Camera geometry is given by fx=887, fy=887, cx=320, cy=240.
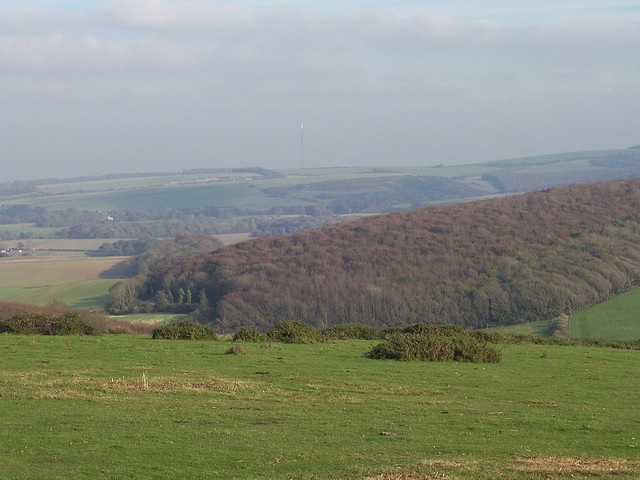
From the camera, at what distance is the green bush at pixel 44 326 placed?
2959 cm

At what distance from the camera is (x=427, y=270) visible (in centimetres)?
7244

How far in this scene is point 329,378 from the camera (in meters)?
20.1

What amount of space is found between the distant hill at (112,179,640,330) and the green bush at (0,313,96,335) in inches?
1393

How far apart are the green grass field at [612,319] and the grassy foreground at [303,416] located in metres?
28.3

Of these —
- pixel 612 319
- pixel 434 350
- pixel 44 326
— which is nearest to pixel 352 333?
pixel 434 350

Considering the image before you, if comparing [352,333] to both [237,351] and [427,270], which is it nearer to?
[237,351]

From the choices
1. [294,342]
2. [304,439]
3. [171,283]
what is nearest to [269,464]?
[304,439]

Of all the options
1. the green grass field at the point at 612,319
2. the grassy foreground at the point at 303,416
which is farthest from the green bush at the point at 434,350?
the green grass field at the point at 612,319

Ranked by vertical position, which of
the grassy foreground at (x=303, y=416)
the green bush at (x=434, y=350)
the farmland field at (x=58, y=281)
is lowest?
the farmland field at (x=58, y=281)

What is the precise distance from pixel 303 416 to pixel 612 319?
149ft

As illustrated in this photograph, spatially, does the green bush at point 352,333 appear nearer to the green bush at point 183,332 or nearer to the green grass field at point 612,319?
the green bush at point 183,332

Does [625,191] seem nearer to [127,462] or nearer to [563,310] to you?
[563,310]

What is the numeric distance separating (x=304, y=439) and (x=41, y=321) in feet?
62.6

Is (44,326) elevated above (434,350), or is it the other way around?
(44,326)
